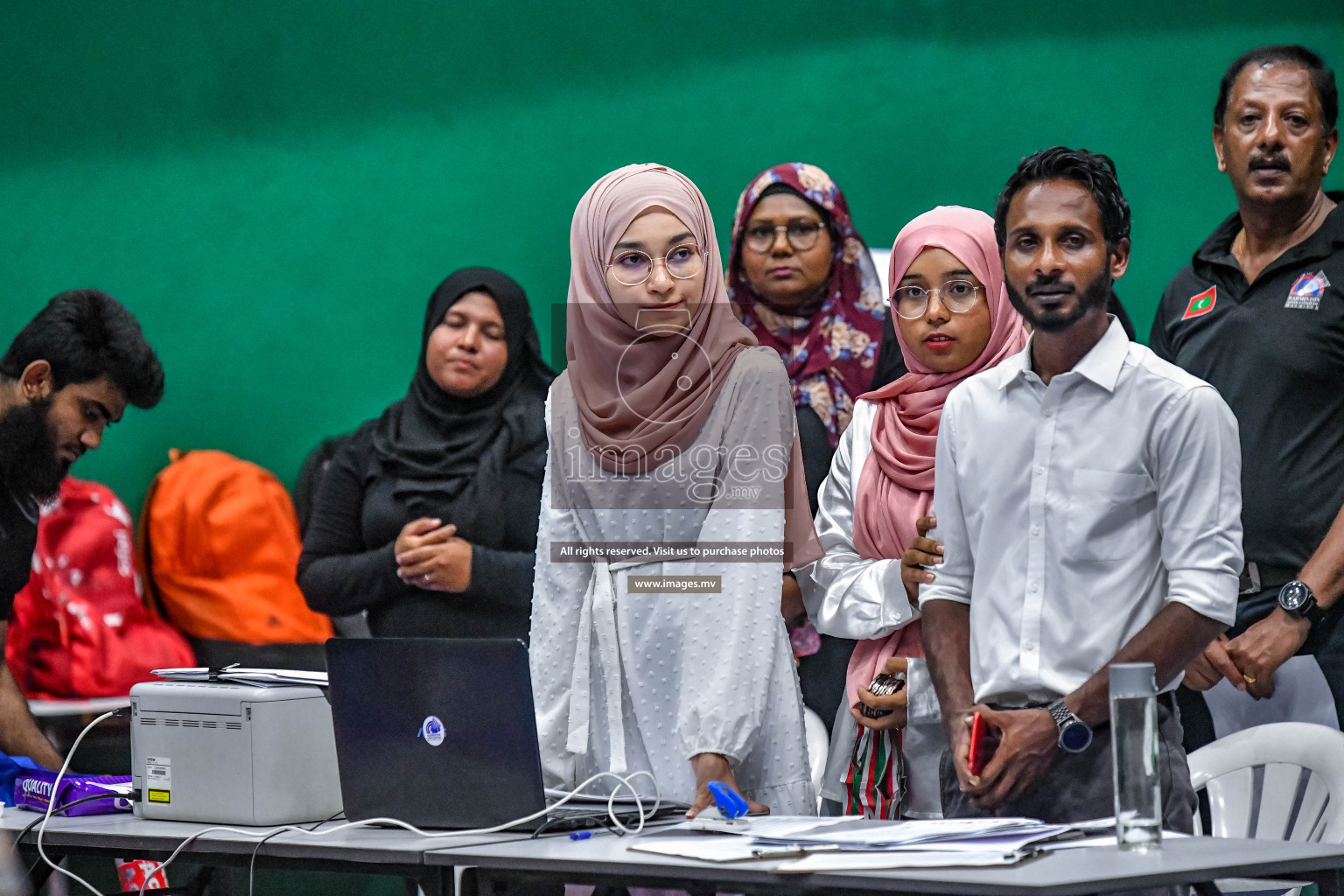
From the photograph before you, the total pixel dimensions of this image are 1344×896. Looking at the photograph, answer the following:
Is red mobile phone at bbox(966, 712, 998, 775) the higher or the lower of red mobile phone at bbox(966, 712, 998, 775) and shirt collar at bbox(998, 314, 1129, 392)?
the lower

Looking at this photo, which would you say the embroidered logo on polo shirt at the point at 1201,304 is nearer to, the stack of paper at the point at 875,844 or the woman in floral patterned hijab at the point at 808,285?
the woman in floral patterned hijab at the point at 808,285

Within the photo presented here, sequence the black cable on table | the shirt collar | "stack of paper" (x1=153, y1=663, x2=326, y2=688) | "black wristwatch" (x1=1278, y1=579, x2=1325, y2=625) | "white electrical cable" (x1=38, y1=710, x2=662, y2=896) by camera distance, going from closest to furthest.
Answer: "white electrical cable" (x1=38, y1=710, x2=662, y2=896) → the shirt collar → the black cable on table → "stack of paper" (x1=153, y1=663, x2=326, y2=688) → "black wristwatch" (x1=1278, y1=579, x2=1325, y2=625)

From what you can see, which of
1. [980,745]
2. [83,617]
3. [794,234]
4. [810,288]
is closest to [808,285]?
[810,288]

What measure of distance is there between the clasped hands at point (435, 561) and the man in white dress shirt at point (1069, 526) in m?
1.22

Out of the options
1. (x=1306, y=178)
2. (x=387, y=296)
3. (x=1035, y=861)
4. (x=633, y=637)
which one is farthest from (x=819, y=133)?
(x=1035, y=861)

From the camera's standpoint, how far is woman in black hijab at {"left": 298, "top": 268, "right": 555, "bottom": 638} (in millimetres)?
3166

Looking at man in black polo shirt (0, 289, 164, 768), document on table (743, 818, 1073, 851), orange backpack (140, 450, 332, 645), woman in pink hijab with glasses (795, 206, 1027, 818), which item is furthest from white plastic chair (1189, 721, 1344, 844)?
orange backpack (140, 450, 332, 645)

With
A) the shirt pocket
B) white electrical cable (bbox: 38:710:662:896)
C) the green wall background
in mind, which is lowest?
white electrical cable (bbox: 38:710:662:896)

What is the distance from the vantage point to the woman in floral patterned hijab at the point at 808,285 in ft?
10.5

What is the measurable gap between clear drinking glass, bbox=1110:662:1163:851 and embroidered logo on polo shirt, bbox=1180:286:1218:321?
52.0 inches

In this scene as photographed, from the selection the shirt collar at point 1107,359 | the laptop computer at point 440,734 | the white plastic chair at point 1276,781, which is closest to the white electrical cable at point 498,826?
the laptop computer at point 440,734

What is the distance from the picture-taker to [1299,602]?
2.57 m

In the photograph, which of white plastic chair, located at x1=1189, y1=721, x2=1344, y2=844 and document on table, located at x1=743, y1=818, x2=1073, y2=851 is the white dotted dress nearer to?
document on table, located at x1=743, y1=818, x2=1073, y2=851

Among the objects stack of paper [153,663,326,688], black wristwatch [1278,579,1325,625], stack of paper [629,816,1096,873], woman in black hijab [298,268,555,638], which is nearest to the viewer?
stack of paper [629,816,1096,873]
